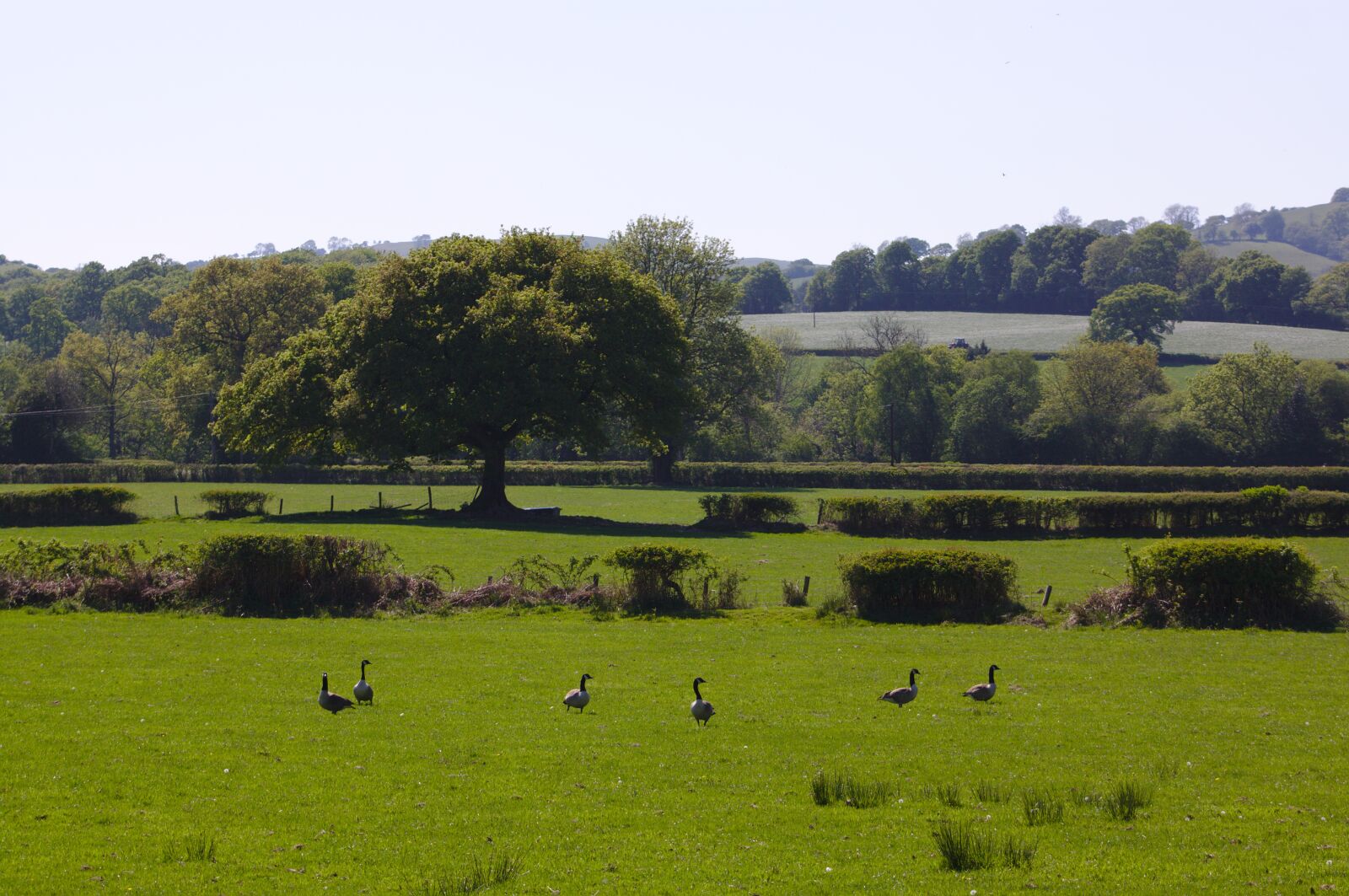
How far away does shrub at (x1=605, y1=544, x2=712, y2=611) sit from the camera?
29750 millimetres

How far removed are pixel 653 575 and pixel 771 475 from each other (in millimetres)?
57256

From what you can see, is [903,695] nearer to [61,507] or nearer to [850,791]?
[850,791]

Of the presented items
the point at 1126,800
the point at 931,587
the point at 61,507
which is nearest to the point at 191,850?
the point at 1126,800

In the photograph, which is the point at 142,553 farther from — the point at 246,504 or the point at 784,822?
the point at 784,822

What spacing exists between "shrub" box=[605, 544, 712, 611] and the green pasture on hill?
5221mm

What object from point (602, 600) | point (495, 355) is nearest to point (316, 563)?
point (602, 600)

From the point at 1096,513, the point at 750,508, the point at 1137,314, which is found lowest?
the point at 750,508

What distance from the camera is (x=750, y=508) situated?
56156 mm

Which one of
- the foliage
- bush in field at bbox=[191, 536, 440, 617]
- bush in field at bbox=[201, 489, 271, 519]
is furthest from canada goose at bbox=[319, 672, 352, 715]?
the foliage

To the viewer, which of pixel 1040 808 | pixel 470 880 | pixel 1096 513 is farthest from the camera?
pixel 1096 513

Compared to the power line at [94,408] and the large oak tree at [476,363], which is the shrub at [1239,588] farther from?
the power line at [94,408]

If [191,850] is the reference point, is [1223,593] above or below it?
below

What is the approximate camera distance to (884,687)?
19.7m

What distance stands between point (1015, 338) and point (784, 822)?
15605 cm
